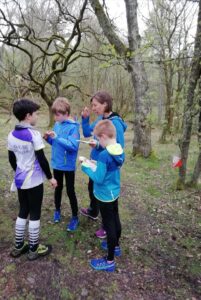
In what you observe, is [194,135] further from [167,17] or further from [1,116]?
[1,116]

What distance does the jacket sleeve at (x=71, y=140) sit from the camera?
2883mm

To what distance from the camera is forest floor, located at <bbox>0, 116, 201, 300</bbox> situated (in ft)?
7.97

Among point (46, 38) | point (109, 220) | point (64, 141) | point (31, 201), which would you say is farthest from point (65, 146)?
point (46, 38)

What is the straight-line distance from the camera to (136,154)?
23.6 feet

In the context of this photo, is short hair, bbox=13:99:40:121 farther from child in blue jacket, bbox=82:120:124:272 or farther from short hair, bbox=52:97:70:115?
child in blue jacket, bbox=82:120:124:272

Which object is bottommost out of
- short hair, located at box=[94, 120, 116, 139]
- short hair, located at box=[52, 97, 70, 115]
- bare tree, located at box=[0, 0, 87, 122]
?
short hair, located at box=[94, 120, 116, 139]

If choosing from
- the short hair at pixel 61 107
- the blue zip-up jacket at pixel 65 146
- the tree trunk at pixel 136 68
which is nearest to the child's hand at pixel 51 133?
the blue zip-up jacket at pixel 65 146

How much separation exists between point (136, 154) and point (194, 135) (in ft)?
9.36

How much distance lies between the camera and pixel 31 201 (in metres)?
2.62

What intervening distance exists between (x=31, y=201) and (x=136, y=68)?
499 cm

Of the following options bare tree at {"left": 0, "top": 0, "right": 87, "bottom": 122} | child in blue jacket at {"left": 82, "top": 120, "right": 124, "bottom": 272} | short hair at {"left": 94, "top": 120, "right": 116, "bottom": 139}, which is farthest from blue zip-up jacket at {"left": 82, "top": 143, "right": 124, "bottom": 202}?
bare tree at {"left": 0, "top": 0, "right": 87, "bottom": 122}

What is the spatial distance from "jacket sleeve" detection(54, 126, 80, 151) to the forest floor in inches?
43.6

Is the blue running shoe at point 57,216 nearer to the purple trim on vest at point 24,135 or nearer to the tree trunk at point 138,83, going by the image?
the purple trim on vest at point 24,135

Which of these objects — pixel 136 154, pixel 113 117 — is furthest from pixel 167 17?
pixel 113 117
